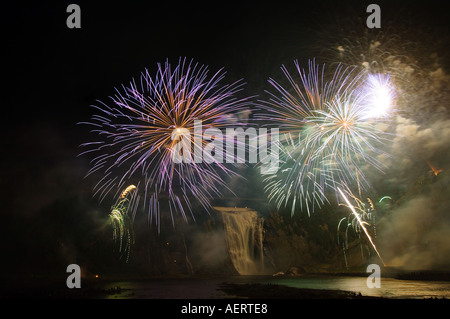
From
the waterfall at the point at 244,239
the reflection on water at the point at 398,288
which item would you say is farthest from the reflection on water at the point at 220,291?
the waterfall at the point at 244,239

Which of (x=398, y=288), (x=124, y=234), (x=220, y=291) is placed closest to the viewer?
(x=220, y=291)

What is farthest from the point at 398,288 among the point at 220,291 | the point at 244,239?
the point at 244,239

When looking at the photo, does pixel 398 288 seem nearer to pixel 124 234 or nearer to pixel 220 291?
pixel 220 291

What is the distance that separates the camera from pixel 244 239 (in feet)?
178

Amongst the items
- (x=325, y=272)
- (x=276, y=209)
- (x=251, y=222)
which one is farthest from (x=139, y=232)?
(x=325, y=272)

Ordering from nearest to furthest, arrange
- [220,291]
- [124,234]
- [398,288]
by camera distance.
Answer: [220,291], [398,288], [124,234]

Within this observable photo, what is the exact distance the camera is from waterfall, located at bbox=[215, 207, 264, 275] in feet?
176

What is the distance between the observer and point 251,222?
180ft

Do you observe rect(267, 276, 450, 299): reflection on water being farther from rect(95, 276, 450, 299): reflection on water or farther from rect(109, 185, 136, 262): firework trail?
rect(109, 185, 136, 262): firework trail

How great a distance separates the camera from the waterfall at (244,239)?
53.7m
